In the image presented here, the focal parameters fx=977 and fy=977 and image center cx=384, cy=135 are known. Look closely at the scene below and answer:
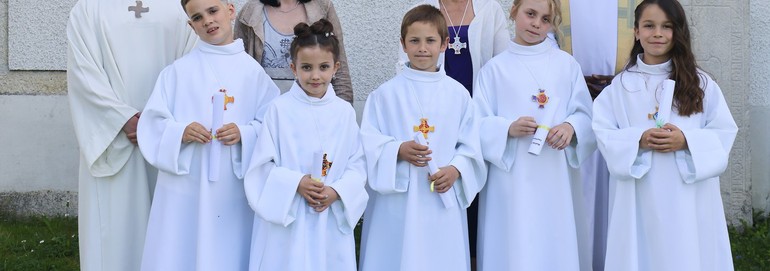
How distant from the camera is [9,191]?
7.63 meters

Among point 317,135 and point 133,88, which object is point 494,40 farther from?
point 133,88

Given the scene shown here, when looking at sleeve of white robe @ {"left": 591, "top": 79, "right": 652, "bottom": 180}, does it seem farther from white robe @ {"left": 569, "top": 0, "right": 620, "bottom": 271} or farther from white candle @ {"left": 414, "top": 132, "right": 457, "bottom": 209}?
white candle @ {"left": 414, "top": 132, "right": 457, "bottom": 209}

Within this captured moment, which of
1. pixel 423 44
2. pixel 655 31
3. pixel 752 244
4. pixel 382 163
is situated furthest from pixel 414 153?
pixel 752 244

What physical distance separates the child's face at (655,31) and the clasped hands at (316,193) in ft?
5.41

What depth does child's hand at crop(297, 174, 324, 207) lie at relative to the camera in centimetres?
448

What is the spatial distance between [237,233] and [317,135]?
2.12ft

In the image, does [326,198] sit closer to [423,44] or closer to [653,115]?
[423,44]

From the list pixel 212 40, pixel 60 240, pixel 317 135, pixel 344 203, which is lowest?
pixel 60 240

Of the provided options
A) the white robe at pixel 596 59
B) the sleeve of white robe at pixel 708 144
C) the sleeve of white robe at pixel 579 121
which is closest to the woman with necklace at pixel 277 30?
the sleeve of white robe at pixel 579 121

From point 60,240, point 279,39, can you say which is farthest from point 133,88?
point 60,240

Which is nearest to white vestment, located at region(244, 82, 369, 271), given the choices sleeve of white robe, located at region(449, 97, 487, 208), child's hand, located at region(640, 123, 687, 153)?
sleeve of white robe, located at region(449, 97, 487, 208)

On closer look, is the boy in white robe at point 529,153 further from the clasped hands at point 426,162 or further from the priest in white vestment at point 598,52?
the priest in white vestment at point 598,52

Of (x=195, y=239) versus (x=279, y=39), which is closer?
(x=195, y=239)

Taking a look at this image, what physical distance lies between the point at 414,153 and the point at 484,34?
3.29ft
